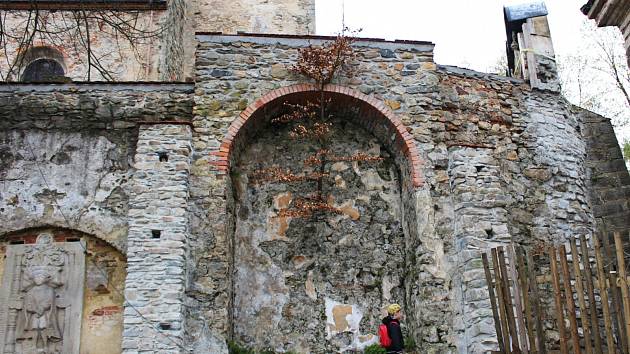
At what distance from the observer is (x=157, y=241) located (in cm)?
736

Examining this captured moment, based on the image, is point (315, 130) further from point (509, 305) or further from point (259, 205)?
point (509, 305)

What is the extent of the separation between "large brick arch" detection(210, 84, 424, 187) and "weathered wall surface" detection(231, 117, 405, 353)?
1.16 ft

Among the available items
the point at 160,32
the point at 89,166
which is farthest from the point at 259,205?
the point at 160,32

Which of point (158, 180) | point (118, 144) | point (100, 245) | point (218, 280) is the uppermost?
point (118, 144)

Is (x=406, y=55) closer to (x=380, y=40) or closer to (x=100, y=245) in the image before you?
(x=380, y=40)

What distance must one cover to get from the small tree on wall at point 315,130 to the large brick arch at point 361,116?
0.64 ft

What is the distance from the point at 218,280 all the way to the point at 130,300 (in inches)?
40.1

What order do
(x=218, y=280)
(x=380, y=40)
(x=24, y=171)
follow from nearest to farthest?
1. (x=218, y=280)
2. (x=24, y=171)
3. (x=380, y=40)

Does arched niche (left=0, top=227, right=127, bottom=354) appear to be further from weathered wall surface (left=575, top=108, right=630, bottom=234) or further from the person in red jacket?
weathered wall surface (left=575, top=108, right=630, bottom=234)

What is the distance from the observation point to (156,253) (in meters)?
7.28

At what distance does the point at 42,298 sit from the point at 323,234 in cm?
350

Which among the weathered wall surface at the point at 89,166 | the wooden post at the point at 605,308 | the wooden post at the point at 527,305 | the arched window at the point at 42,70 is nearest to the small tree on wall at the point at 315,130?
the weathered wall surface at the point at 89,166

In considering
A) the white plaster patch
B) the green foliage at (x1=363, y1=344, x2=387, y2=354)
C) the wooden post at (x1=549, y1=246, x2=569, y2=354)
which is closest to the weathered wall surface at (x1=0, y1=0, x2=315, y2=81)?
the white plaster patch

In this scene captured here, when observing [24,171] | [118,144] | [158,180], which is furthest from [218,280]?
[24,171]
